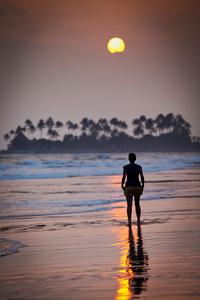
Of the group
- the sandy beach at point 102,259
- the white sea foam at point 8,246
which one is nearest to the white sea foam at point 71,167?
the sandy beach at point 102,259

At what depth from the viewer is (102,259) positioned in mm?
6730

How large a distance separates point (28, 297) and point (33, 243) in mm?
3454

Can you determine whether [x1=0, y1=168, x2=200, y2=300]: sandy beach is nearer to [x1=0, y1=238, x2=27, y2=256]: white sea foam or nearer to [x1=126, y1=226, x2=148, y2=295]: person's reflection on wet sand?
[x1=126, y1=226, x2=148, y2=295]: person's reflection on wet sand

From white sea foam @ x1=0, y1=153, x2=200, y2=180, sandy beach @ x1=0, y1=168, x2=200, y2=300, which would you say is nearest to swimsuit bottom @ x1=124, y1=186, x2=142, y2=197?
sandy beach @ x1=0, y1=168, x2=200, y2=300

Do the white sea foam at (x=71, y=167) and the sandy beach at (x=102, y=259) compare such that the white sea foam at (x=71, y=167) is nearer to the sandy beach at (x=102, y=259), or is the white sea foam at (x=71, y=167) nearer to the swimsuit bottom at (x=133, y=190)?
the swimsuit bottom at (x=133, y=190)

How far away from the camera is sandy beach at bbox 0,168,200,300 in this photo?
5.06m

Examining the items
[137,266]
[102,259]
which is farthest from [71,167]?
[137,266]


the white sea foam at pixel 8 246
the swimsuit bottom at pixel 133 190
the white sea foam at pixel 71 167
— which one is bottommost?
the white sea foam at pixel 71 167

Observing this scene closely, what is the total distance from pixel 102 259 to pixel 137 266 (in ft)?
2.29

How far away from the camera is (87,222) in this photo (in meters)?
11.1

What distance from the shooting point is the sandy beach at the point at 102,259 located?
5059 millimetres

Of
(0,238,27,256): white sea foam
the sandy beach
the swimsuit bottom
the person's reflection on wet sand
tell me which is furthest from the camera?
the swimsuit bottom

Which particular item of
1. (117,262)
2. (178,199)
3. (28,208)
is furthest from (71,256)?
(178,199)

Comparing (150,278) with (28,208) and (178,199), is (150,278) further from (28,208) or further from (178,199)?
(178,199)
